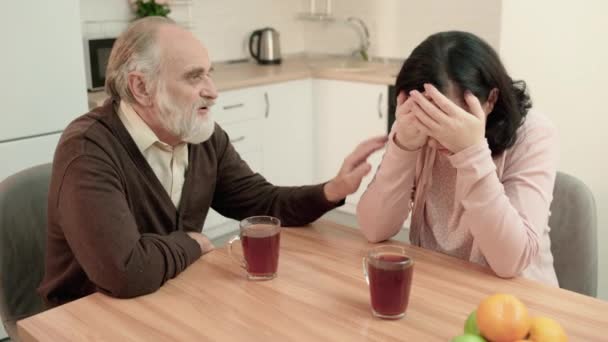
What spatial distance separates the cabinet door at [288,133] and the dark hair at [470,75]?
2228 mm

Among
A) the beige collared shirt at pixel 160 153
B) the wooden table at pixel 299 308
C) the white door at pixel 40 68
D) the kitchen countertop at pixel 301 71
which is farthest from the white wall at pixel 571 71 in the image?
the white door at pixel 40 68

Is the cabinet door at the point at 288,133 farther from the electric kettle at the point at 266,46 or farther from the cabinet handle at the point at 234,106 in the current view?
the electric kettle at the point at 266,46

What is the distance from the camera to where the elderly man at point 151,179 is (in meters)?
1.37

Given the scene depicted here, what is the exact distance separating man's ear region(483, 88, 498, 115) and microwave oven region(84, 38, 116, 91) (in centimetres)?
214

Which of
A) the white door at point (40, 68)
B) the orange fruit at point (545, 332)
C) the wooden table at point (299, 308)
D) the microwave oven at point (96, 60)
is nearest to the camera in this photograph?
the orange fruit at point (545, 332)

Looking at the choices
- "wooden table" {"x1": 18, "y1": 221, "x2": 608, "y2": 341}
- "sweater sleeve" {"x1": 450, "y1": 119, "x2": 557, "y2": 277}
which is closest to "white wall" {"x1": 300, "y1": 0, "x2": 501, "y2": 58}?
"sweater sleeve" {"x1": 450, "y1": 119, "x2": 557, "y2": 277}

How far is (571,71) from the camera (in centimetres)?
263

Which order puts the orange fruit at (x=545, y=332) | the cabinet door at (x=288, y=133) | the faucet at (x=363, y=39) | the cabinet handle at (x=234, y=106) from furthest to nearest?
1. the faucet at (x=363, y=39)
2. the cabinet door at (x=288, y=133)
3. the cabinet handle at (x=234, y=106)
4. the orange fruit at (x=545, y=332)

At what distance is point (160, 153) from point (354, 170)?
0.47m

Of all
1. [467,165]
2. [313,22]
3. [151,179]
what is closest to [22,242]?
[151,179]

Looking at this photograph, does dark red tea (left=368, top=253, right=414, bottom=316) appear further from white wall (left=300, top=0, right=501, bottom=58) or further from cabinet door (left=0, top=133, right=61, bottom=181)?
white wall (left=300, top=0, right=501, bottom=58)

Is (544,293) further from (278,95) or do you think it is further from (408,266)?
(278,95)

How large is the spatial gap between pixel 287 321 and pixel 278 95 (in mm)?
2669

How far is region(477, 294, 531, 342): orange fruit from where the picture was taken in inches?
37.8
